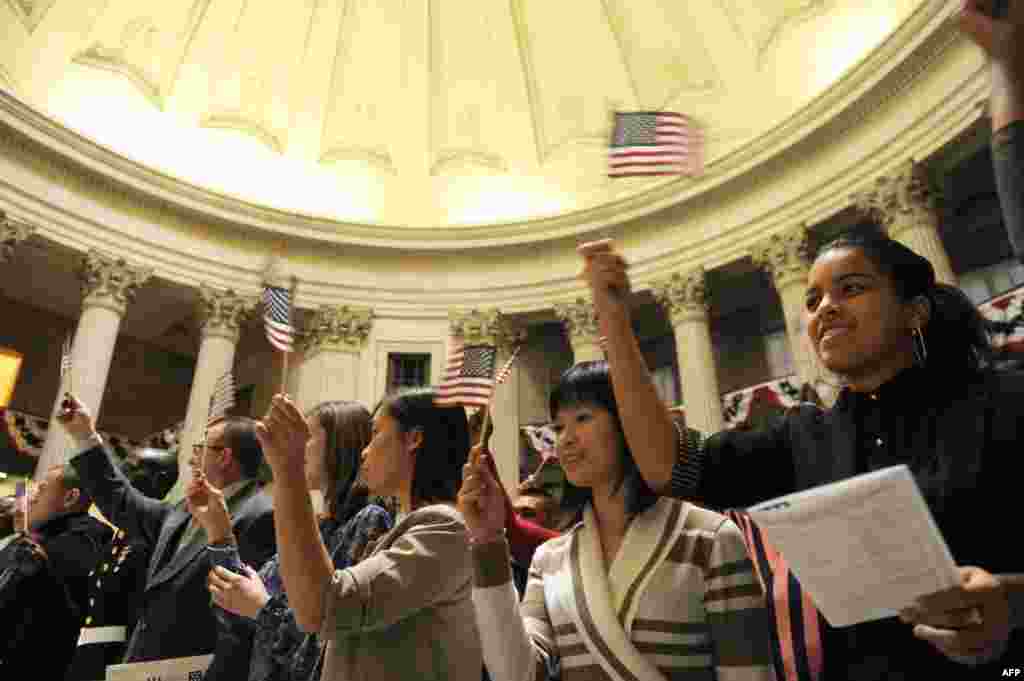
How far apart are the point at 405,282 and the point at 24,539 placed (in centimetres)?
1320

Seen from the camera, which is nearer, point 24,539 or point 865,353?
point 865,353

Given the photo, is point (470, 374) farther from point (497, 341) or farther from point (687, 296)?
point (497, 341)

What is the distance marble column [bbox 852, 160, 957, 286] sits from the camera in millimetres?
11438

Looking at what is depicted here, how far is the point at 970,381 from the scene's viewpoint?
165 centimetres

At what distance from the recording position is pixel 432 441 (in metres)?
2.67

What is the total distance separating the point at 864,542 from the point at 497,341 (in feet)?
49.7

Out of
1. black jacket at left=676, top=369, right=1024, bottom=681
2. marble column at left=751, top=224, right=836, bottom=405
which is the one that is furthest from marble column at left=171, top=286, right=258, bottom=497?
black jacket at left=676, top=369, right=1024, bottom=681

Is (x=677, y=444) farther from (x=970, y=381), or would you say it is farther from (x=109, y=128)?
(x=109, y=128)

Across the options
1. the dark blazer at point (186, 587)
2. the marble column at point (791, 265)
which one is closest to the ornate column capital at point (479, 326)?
the marble column at point (791, 265)

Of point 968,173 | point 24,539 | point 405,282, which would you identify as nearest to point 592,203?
point 405,282

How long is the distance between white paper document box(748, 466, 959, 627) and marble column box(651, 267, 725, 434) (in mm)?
12479

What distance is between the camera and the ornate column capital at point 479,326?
53.2ft

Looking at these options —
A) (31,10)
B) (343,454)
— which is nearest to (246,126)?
(31,10)

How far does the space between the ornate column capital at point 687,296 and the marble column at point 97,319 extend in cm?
1147
